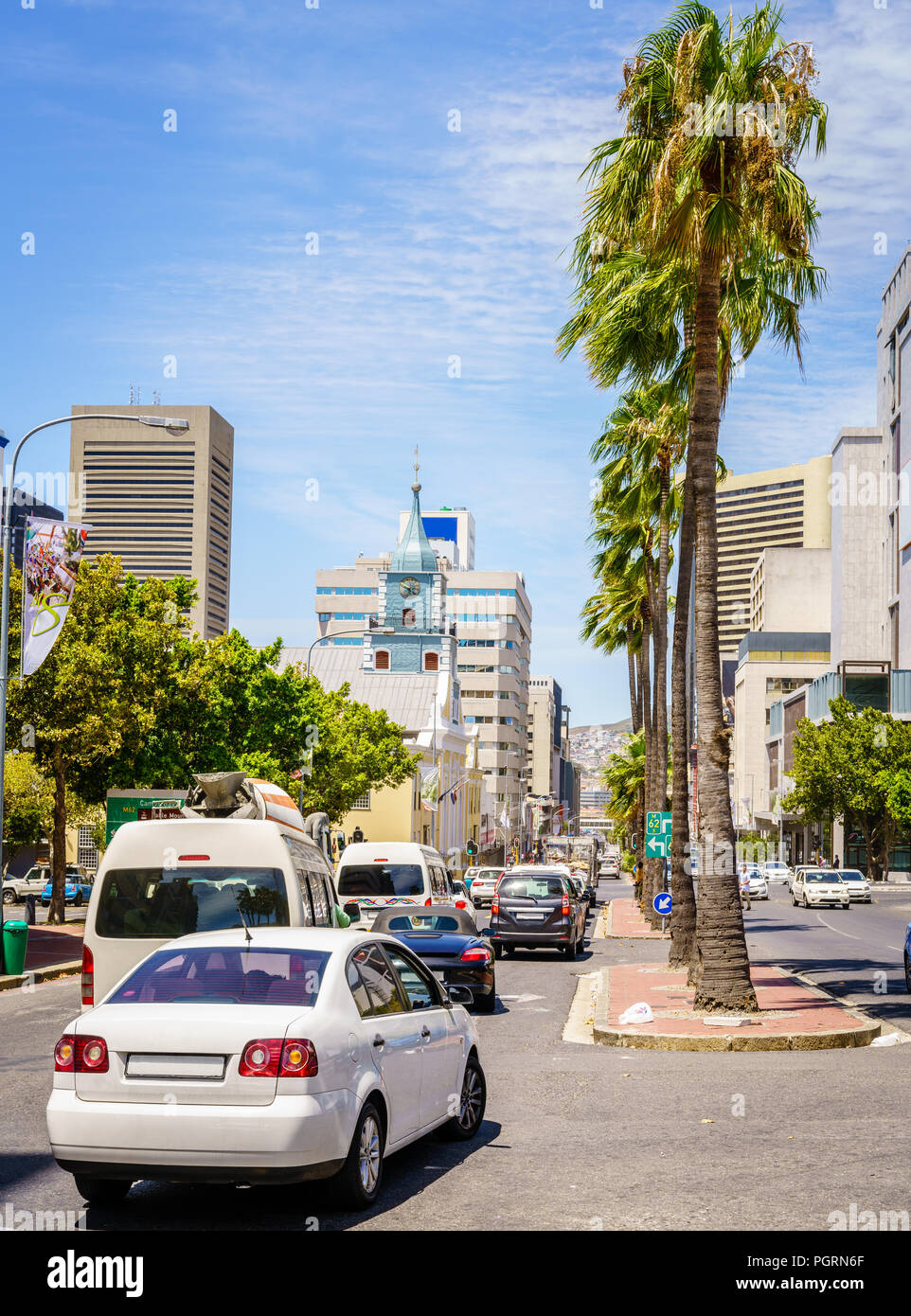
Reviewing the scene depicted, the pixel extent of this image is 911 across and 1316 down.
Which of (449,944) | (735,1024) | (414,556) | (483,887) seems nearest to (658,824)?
(449,944)

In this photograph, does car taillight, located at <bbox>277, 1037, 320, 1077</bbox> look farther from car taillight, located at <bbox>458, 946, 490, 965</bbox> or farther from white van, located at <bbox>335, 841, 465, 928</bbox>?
white van, located at <bbox>335, 841, 465, 928</bbox>

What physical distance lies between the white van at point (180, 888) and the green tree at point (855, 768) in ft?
226

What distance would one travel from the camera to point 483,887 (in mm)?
55156

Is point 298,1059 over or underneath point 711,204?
underneath

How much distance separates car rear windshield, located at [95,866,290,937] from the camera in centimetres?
1200

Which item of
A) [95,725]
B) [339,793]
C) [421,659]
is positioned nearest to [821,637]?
[421,659]

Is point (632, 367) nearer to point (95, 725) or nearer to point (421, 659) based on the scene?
point (95, 725)

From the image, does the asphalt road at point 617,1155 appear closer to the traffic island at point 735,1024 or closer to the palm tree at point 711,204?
the traffic island at point 735,1024

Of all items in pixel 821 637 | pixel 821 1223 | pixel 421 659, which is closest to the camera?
pixel 821 1223

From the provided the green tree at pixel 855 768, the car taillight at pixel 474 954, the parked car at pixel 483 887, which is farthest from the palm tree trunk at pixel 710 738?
the green tree at pixel 855 768

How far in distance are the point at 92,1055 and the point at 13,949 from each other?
17.0 meters

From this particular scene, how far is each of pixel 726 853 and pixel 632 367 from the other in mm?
8186

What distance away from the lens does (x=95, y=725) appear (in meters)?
32.9

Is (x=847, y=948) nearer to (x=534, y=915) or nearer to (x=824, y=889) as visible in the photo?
(x=534, y=915)
